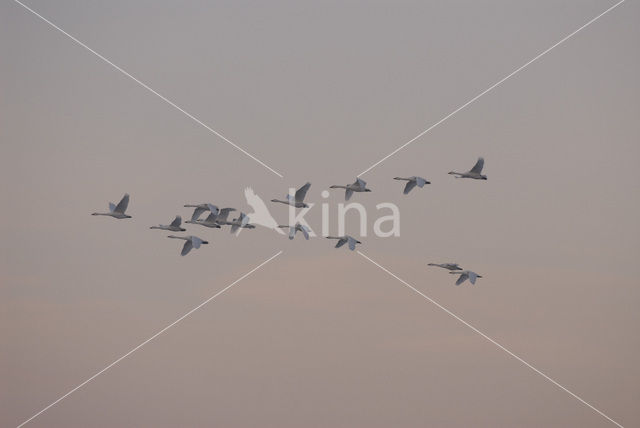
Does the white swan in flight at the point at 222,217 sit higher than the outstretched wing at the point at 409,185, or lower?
lower

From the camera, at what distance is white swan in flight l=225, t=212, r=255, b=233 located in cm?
12662

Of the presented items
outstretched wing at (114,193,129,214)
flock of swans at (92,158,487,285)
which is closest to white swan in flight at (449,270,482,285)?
flock of swans at (92,158,487,285)

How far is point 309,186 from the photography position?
119m

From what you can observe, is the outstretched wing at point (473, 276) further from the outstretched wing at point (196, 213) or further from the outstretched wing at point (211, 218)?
the outstretched wing at point (196, 213)

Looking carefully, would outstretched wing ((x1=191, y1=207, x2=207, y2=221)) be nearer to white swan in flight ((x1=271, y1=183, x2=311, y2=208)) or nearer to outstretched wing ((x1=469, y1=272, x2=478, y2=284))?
white swan in flight ((x1=271, y1=183, x2=311, y2=208))

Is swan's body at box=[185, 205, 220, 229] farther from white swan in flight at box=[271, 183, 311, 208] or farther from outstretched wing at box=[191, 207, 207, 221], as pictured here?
white swan in flight at box=[271, 183, 311, 208]

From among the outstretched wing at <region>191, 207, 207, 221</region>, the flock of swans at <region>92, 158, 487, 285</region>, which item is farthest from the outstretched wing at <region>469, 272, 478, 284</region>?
the outstretched wing at <region>191, 207, 207, 221</region>

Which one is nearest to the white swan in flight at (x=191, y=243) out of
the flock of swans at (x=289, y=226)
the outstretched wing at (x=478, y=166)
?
the flock of swans at (x=289, y=226)

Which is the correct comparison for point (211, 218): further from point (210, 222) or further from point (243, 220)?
point (243, 220)

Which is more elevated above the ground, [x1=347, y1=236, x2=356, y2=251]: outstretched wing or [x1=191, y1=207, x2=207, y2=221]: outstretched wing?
[x1=191, y1=207, x2=207, y2=221]: outstretched wing

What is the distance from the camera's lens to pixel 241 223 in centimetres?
12681

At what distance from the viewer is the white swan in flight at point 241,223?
127 meters

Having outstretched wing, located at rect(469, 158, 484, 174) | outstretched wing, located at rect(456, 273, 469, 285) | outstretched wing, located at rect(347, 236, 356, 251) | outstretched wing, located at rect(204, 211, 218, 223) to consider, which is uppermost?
outstretched wing, located at rect(469, 158, 484, 174)

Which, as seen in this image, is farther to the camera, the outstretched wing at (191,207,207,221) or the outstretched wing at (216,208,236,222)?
the outstretched wing at (191,207,207,221)
